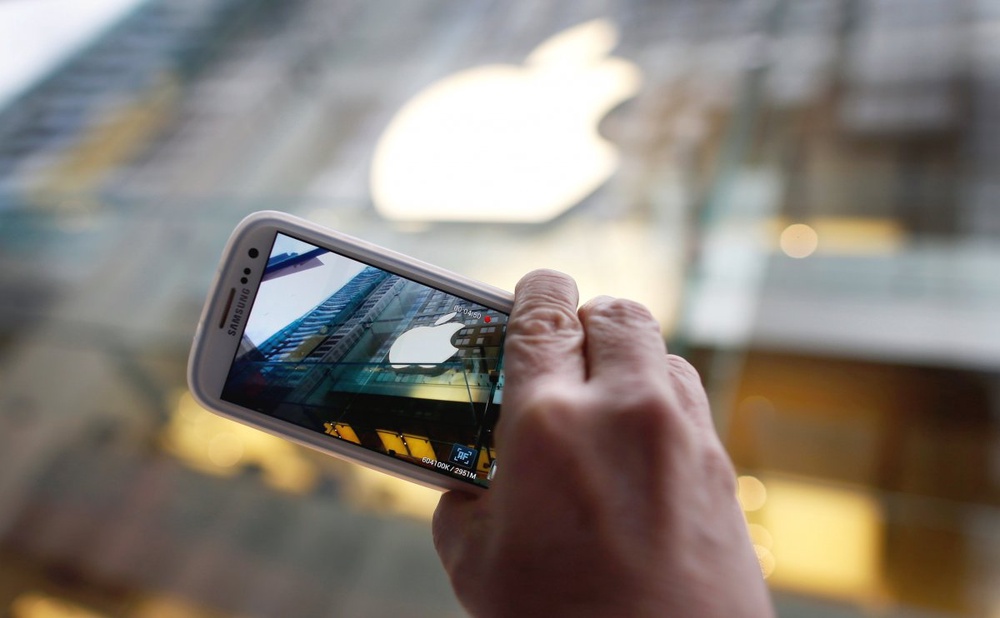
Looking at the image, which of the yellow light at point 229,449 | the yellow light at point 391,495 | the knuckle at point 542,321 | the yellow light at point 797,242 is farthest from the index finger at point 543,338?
the yellow light at point 797,242

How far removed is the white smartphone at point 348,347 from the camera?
41 cm

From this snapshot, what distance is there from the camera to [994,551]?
38.2 inches

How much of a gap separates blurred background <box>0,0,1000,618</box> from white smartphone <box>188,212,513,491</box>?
1.48 feet

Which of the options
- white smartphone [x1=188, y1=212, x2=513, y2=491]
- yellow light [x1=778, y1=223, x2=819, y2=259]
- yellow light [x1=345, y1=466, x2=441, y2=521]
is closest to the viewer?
white smartphone [x1=188, y1=212, x2=513, y2=491]

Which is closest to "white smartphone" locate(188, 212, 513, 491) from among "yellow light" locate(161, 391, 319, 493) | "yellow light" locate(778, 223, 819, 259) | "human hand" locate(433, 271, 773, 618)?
"human hand" locate(433, 271, 773, 618)

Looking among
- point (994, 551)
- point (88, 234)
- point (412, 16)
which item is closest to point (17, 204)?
point (88, 234)

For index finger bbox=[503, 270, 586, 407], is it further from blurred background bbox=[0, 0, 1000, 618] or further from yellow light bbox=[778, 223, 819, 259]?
yellow light bbox=[778, 223, 819, 259]

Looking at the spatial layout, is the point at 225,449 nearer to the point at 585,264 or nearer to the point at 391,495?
the point at 391,495

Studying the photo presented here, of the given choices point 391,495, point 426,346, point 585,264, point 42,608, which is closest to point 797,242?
point 585,264

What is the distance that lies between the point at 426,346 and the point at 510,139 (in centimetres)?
77

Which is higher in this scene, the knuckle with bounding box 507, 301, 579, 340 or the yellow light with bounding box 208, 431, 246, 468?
the knuckle with bounding box 507, 301, 579, 340

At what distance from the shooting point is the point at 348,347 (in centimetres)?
44

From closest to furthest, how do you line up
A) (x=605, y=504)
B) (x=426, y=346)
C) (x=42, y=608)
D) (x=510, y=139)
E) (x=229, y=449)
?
(x=605, y=504), (x=426, y=346), (x=42, y=608), (x=229, y=449), (x=510, y=139)

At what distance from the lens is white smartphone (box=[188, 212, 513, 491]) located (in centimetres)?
41
